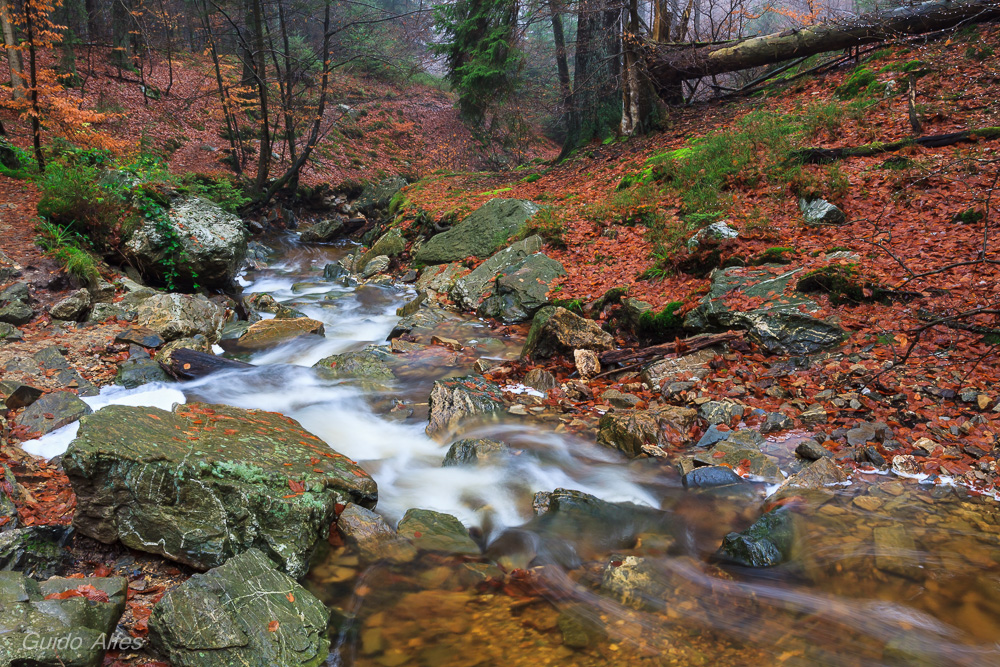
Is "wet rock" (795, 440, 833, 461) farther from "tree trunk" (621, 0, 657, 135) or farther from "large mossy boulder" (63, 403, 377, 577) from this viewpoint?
"tree trunk" (621, 0, 657, 135)

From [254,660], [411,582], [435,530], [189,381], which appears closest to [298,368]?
[189,381]

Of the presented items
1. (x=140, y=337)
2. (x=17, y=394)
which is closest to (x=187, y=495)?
(x=17, y=394)

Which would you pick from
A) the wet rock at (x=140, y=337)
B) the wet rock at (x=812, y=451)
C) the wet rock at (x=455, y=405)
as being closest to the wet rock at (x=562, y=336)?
the wet rock at (x=455, y=405)

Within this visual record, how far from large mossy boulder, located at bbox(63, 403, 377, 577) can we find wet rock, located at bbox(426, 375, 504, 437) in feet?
6.35

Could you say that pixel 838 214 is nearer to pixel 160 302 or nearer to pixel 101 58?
pixel 160 302

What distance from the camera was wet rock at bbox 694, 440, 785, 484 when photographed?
Result: 409cm

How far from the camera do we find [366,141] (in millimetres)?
24859

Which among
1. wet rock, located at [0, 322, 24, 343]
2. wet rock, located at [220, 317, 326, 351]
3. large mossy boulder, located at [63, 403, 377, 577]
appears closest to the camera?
large mossy boulder, located at [63, 403, 377, 577]

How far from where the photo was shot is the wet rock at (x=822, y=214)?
7.07 m

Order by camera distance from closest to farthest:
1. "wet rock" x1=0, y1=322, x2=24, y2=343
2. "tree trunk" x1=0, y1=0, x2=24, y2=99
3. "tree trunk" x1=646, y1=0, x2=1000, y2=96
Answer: "wet rock" x1=0, y1=322, x2=24, y2=343
"tree trunk" x1=646, y1=0, x2=1000, y2=96
"tree trunk" x1=0, y1=0, x2=24, y2=99

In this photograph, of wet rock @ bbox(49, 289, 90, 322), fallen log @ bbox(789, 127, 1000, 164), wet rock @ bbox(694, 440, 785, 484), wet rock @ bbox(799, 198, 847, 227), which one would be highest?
fallen log @ bbox(789, 127, 1000, 164)

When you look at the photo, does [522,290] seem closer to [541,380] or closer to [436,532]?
[541,380]

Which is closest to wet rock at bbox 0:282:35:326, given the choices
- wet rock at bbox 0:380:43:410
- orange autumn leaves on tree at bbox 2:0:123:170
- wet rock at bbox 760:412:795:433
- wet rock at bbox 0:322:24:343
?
wet rock at bbox 0:322:24:343

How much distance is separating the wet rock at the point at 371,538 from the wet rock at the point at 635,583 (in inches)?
50.3
